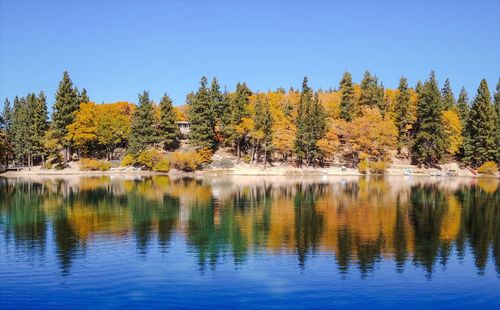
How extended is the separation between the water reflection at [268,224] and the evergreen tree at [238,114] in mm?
47947

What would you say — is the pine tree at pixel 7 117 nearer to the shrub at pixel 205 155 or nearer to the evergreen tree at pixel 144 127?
the evergreen tree at pixel 144 127

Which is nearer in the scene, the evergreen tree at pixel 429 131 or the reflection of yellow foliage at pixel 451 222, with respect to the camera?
the reflection of yellow foliage at pixel 451 222

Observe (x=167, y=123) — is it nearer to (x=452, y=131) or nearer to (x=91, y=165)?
(x=91, y=165)

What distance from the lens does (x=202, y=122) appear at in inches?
4247

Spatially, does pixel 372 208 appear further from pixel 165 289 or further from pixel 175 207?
pixel 165 289

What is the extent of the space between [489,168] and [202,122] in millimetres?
58726

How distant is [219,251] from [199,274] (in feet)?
16.2

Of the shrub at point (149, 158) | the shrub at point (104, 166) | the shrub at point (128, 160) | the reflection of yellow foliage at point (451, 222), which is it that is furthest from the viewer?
the shrub at point (128, 160)

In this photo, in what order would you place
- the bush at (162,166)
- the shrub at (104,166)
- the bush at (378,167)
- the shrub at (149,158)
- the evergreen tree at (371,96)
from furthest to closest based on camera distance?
the evergreen tree at (371,96) → the shrub at (104,166) → the bush at (378,167) → the shrub at (149,158) → the bush at (162,166)

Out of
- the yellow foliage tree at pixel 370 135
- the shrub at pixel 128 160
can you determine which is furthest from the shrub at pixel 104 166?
the yellow foliage tree at pixel 370 135

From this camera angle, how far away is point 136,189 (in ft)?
215

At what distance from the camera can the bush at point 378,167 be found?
102562 mm

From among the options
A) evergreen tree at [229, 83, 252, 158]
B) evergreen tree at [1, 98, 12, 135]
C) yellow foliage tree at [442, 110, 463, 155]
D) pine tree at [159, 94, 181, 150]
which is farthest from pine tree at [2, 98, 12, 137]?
yellow foliage tree at [442, 110, 463, 155]

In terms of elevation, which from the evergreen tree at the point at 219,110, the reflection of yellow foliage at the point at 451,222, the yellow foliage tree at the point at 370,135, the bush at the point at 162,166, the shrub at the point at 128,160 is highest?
the evergreen tree at the point at 219,110
